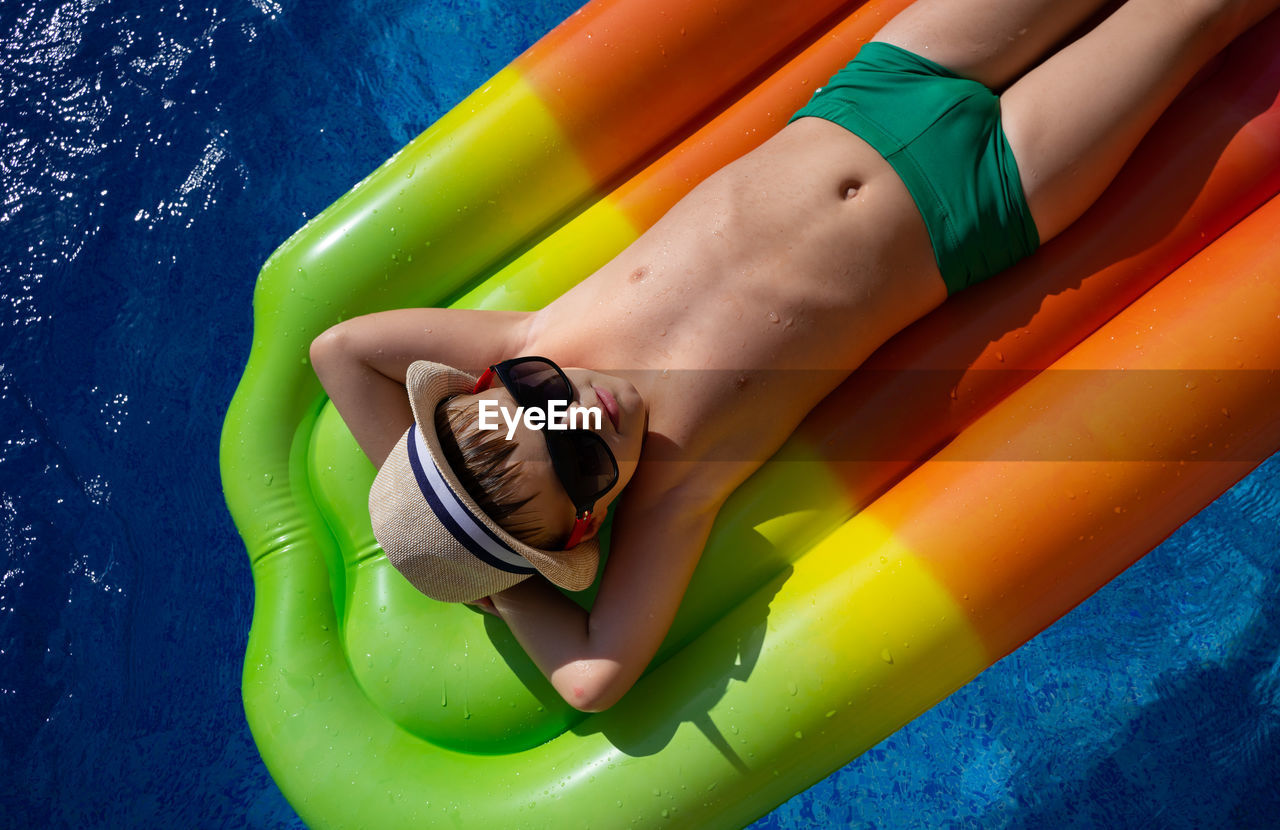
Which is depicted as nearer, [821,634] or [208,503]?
[821,634]

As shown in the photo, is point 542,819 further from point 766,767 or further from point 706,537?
point 706,537

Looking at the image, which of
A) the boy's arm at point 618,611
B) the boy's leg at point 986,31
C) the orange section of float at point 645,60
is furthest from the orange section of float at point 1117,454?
the orange section of float at point 645,60

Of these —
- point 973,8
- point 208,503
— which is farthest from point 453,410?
point 208,503

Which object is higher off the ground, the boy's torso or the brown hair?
the brown hair

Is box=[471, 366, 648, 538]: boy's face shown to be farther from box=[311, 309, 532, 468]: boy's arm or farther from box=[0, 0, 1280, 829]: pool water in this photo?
box=[0, 0, 1280, 829]: pool water

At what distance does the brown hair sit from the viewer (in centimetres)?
134

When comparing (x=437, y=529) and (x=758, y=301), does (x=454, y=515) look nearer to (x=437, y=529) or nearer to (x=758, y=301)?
(x=437, y=529)

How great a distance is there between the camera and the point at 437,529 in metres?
1.34

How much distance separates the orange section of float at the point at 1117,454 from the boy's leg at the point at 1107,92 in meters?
0.27

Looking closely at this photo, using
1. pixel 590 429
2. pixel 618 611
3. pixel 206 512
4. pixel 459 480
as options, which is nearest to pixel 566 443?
pixel 590 429

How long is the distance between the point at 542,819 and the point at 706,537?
0.60 meters

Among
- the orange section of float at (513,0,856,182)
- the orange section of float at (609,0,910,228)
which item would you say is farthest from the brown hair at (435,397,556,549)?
the orange section of float at (513,0,856,182)

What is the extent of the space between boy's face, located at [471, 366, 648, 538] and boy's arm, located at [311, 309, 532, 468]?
178 mm

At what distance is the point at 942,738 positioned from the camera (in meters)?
2.31
